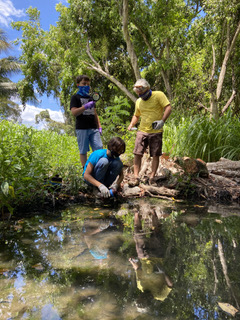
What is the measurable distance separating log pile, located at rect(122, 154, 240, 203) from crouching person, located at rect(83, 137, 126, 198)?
0.59m

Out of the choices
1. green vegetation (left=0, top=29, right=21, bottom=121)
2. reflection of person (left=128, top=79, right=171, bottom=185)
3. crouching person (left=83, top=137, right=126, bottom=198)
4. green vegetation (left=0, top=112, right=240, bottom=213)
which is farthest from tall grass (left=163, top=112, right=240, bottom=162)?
green vegetation (left=0, top=29, right=21, bottom=121)

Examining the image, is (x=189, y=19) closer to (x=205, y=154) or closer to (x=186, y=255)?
(x=205, y=154)

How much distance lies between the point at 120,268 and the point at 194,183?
249 cm

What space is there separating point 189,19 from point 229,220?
1064 centimetres

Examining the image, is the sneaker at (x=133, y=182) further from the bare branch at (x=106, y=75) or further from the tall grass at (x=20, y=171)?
the bare branch at (x=106, y=75)

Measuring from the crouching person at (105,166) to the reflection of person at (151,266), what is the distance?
3.20 feet

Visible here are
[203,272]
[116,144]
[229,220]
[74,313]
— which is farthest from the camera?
[116,144]

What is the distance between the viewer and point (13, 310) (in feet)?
3.64

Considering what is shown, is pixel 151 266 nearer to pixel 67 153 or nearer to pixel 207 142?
pixel 67 153

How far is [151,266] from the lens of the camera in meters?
1.48

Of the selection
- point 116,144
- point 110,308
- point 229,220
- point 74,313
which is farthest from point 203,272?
point 116,144

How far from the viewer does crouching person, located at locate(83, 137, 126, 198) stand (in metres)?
2.84

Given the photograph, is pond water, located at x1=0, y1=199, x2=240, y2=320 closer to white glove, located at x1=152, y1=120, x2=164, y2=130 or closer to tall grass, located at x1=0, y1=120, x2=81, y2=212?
tall grass, located at x1=0, y1=120, x2=81, y2=212

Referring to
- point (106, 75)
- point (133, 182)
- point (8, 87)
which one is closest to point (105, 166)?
point (133, 182)
